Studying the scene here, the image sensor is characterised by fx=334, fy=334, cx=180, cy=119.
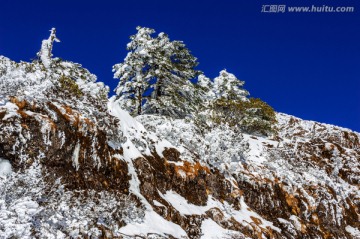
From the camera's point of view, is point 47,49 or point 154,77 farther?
point 154,77

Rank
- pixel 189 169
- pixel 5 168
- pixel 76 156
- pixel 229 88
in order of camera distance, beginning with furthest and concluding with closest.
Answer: pixel 229 88
pixel 189 169
pixel 76 156
pixel 5 168

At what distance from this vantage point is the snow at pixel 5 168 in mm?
8008

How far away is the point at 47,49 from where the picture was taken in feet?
54.9

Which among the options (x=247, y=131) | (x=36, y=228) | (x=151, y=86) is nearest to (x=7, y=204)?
(x=36, y=228)

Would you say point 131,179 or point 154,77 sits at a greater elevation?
point 154,77

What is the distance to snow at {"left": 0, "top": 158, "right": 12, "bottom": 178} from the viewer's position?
26.3 feet

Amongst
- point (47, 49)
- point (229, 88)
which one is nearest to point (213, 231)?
point (47, 49)

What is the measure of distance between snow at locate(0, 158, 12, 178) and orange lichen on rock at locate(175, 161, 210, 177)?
6518 millimetres

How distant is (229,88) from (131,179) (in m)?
25.5

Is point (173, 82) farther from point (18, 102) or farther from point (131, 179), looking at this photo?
point (18, 102)

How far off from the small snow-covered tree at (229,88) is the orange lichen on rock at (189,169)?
66.0ft

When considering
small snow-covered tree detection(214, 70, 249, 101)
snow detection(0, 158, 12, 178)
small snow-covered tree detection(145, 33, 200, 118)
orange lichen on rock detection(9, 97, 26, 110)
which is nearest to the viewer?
snow detection(0, 158, 12, 178)

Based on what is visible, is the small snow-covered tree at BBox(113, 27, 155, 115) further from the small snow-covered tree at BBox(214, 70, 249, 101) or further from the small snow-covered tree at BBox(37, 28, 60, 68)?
the small snow-covered tree at BBox(214, 70, 249, 101)

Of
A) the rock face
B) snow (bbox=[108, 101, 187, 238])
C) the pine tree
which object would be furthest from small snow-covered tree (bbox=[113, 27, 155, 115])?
snow (bbox=[108, 101, 187, 238])
